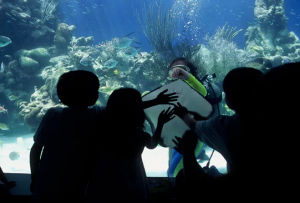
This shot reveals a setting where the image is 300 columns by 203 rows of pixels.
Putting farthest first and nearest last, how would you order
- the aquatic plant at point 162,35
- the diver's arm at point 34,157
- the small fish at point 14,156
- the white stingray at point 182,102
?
the aquatic plant at point 162,35 < the small fish at point 14,156 < the white stingray at point 182,102 < the diver's arm at point 34,157

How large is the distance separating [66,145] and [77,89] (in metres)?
0.42

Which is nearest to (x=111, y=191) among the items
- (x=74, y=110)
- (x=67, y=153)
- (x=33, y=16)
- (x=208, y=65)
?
(x=67, y=153)

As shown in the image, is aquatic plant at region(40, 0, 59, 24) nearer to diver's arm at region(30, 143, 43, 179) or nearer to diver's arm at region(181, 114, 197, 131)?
diver's arm at region(30, 143, 43, 179)

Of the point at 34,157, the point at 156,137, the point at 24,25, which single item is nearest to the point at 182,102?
the point at 156,137

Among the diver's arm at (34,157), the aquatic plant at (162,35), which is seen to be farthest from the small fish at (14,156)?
the aquatic plant at (162,35)

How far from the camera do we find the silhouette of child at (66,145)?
119 cm

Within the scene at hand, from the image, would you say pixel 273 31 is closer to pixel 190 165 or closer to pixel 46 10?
pixel 190 165

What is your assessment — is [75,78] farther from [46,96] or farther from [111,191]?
[46,96]

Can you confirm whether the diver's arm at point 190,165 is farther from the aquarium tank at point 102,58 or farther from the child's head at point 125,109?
the aquarium tank at point 102,58

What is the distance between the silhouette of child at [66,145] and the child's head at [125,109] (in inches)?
8.7

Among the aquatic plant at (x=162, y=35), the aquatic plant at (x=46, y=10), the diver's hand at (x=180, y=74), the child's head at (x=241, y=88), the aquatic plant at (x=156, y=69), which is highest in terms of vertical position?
the aquatic plant at (x=46, y=10)

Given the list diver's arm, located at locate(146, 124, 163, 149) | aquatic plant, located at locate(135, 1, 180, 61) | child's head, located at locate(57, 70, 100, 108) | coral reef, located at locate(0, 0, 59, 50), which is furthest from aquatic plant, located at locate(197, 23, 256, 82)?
coral reef, located at locate(0, 0, 59, 50)

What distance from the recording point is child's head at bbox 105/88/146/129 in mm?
1220

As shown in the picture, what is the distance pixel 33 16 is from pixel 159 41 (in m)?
10.8
